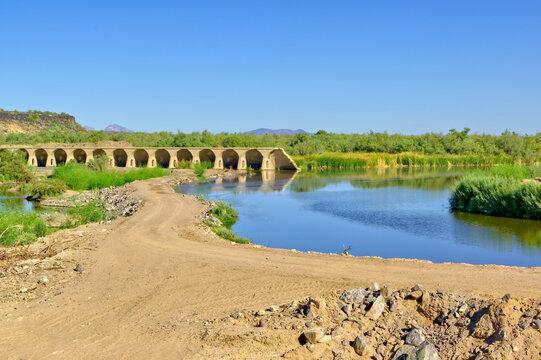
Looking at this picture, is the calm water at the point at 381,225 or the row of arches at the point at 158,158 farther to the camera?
the row of arches at the point at 158,158

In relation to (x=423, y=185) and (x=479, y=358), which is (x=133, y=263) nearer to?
(x=479, y=358)

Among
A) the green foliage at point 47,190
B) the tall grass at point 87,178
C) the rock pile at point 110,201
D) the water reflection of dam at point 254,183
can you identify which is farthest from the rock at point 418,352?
the tall grass at point 87,178

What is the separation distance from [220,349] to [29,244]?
6.98 m

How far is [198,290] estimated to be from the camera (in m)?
7.74

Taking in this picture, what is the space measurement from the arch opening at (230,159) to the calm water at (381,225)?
1620 centimetres

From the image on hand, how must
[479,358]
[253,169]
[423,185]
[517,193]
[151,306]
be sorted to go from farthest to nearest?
[253,169] < [423,185] < [517,193] < [151,306] < [479,358]

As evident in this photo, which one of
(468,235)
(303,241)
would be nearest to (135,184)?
(303,241)

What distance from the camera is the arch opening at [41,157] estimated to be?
4200 cm

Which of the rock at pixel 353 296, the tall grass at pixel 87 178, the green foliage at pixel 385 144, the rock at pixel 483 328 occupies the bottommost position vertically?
the rock at pixel 483 328

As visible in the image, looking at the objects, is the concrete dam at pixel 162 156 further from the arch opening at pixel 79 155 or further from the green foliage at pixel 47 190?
the green foliage at pixel 47 190

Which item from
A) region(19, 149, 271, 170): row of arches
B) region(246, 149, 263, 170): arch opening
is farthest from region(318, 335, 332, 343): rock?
region(246, 149, 263, 170): arch opening

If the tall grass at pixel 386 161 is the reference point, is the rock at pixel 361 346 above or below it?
below

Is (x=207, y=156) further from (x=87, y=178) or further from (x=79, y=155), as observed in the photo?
(x=87, y=178)

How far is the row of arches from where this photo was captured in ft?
134
